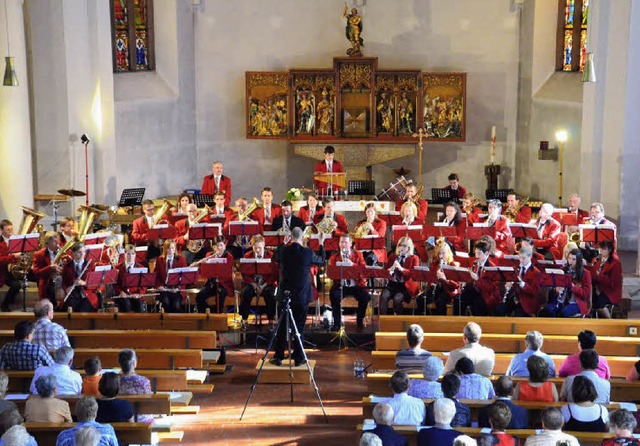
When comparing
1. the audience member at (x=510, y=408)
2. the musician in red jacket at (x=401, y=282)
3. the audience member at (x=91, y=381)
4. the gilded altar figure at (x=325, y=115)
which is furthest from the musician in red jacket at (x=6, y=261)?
the audience member at (x=510, y=408)

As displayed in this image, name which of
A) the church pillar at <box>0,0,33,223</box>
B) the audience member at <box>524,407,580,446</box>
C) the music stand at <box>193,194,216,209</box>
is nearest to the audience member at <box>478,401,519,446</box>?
the audience member at <box>524,407,580,446</box>

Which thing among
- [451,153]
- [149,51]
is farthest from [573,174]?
[149,51]

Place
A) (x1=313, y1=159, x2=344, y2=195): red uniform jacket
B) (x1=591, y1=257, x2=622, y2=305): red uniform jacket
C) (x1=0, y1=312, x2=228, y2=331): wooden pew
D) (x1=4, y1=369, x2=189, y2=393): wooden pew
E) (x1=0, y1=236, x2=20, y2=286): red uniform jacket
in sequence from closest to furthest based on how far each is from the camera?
(x1=4, y1=369, x2=189, y2=393): wooden pew < (x1=0, y1=312, x2=228, y2=331): wooden pew < (x1=591, y1=257, x2=622, y2=305): red uniform jacket < (x1=0, y1=236, x2=20, y2=286): red uniform jacket < (x1=313, y1=159, x2=344, y2=195): red uniform jacket

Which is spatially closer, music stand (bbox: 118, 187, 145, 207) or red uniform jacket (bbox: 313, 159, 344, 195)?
music stand (bbox: 118, 187, 145, 207)

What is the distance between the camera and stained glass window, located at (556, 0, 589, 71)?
20094 mm

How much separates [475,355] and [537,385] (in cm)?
82

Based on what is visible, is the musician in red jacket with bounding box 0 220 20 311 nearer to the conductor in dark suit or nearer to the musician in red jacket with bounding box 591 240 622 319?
the conductor in dark suit

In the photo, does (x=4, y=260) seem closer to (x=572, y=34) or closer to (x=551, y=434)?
(x=551, y=434)

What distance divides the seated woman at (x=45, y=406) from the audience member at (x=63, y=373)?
520 millimetres

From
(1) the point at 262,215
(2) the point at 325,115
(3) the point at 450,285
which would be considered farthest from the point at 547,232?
(2) the point at 325,115

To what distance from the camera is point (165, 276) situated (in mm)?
13578

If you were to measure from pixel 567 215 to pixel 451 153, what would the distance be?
6.48 metres

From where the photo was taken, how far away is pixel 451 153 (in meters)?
22.0

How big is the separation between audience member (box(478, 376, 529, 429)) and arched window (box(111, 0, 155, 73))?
14.3 metres
